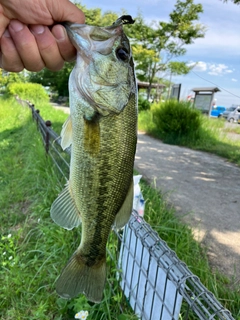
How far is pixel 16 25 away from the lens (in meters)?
1.15

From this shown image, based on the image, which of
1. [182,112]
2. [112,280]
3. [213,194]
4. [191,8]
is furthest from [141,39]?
[112,280]

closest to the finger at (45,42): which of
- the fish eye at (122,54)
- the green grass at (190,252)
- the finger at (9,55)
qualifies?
the finger at (9,55)

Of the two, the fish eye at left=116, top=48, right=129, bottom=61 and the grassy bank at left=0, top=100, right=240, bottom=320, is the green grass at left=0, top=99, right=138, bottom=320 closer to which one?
the grassy bank at left=0, top=100, right=240, bottom=320

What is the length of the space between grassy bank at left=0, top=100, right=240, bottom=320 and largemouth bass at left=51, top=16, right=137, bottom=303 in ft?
3.44

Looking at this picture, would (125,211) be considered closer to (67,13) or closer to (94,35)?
(94,35)

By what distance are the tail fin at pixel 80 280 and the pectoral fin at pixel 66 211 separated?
171 mm

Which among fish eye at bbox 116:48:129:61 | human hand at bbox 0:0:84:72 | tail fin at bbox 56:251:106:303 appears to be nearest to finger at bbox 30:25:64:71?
human hand at bbox 0:0:84:72

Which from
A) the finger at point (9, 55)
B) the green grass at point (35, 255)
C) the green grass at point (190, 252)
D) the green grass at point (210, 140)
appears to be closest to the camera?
the finger at point (9, 55)

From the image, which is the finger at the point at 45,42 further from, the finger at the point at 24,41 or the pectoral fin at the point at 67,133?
the pectoral fin at the point at 67,133

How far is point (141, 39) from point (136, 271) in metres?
19.1

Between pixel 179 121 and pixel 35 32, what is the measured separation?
907 cm

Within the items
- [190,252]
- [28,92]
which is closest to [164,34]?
[28,92]

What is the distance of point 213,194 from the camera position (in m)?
4.86

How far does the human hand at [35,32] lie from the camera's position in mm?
1096
